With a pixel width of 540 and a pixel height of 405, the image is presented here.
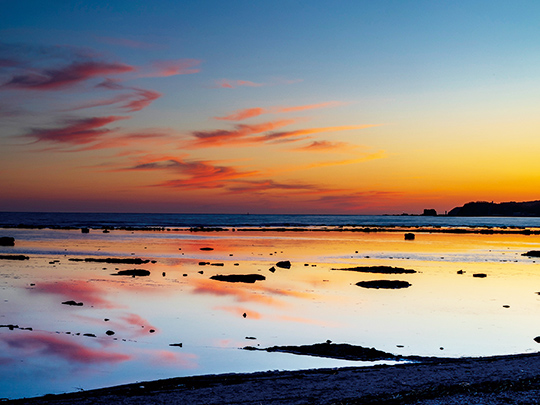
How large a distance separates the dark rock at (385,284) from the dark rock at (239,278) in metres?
6.95

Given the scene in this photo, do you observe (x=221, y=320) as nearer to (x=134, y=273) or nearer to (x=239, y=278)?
(x=239, y=278)

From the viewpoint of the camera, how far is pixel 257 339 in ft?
60.7

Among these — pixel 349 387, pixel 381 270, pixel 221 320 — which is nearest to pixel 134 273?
pixel 221 320

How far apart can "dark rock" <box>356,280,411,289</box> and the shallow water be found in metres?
0.81

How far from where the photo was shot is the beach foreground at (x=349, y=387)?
11.2 meters

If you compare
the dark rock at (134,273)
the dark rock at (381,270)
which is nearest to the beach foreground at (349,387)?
the dark rock at (134,273)

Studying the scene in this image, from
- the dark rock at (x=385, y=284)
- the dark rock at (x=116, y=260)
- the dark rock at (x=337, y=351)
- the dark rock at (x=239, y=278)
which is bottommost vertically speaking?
the dark rock at (x=337, y=351)

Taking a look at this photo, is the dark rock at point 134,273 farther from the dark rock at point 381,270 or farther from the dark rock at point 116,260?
the dark rock at point 381,270

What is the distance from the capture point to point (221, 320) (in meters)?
21.6

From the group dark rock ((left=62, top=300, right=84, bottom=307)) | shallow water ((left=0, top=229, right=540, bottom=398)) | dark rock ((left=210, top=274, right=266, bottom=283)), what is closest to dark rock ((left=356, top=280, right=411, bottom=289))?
shallow water ((left=0, top=229, right=540, bottom=398))

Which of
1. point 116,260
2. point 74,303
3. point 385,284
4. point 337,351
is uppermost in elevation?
point 116,260

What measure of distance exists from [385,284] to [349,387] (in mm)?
20851

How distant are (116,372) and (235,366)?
343 cm

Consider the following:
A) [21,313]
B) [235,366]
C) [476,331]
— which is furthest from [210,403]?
[21,313]
